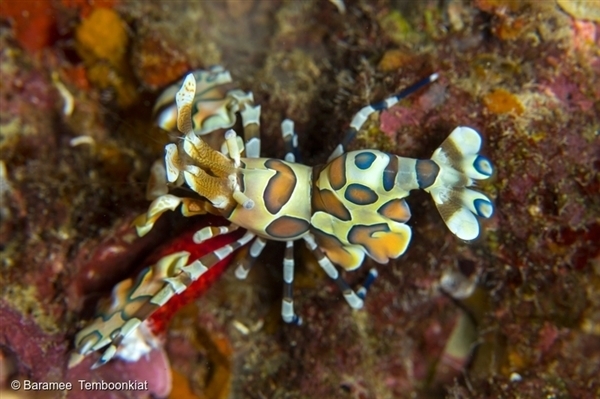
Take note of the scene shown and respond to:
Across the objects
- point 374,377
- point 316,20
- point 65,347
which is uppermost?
point 316,20

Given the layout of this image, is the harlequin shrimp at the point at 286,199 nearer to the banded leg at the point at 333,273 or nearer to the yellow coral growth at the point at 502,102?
the banded leg at the point at 333,273

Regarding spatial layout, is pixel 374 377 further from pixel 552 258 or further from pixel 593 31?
pixel 593 31

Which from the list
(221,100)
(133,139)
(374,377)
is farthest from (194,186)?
(374,377)

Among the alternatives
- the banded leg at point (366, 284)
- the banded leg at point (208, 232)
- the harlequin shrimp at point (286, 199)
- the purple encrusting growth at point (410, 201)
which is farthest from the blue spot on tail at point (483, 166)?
the banded leg at point (208, 232)

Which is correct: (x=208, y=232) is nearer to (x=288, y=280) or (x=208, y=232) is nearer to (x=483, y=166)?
(x=288, y=280)

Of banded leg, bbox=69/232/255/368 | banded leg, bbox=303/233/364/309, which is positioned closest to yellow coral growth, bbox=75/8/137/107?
banded leg, bbox=69/232/255/368

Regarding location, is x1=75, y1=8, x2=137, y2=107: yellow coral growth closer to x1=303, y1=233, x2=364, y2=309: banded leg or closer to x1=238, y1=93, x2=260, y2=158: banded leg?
x1=238, y1=93, x2=260, y2=158: banded leg

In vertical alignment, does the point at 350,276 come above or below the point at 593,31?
below
